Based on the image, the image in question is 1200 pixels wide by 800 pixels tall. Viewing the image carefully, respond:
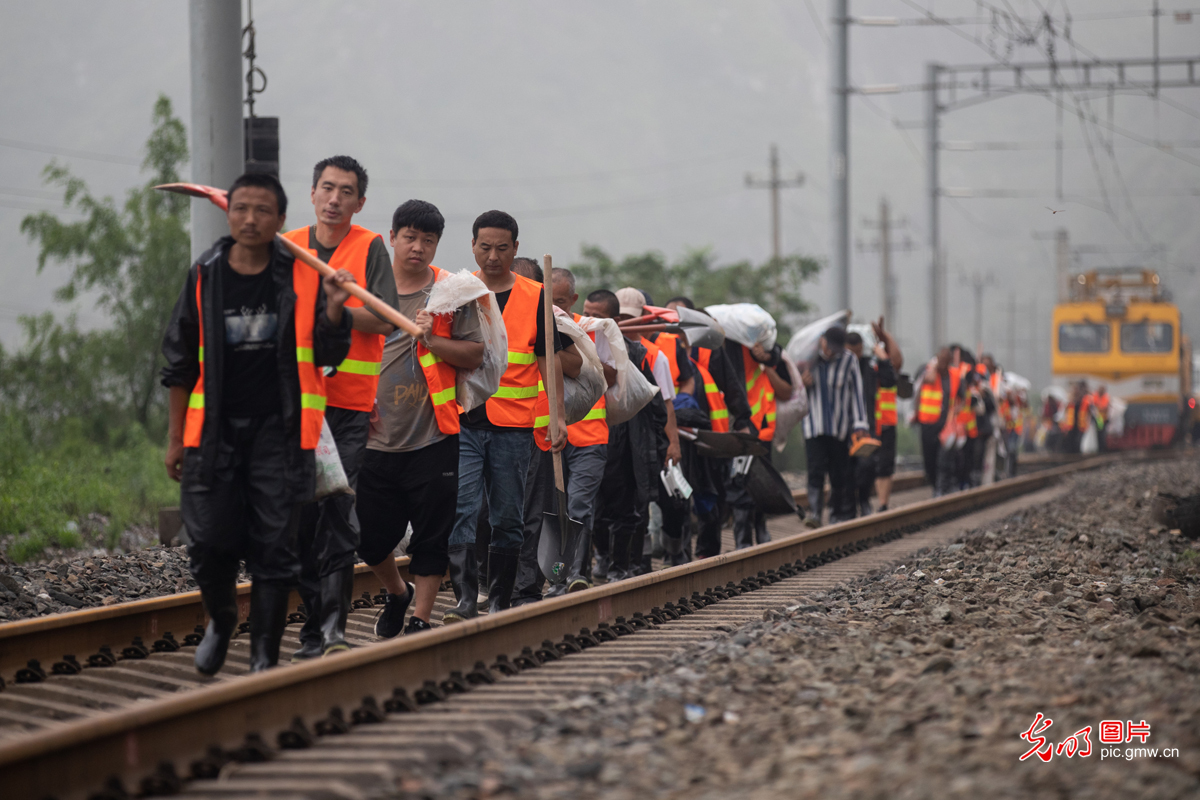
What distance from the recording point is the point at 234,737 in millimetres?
4293

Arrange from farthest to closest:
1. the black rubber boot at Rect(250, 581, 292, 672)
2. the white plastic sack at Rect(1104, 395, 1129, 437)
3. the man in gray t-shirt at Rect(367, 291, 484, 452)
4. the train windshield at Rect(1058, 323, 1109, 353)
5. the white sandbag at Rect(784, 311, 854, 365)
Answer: the white plastic sack at Rect(1104, 395, 1129, 437)
the train windshield at Rect(1058, 323, 1109, 353)
the white sandbag at Rect(784, 311, 854, 365)
the man in gray t-shirt at Rect(367, 291, 484, 452)
the black rubber boot at Rect(250, 581, 292, 672)

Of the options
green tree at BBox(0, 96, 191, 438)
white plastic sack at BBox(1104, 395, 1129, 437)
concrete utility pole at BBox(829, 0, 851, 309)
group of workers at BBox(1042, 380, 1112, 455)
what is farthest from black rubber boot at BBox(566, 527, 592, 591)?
white plastic sack at BBox(1104, 395, 1129, 437)

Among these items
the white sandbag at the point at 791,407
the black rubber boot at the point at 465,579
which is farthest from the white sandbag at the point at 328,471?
the white sandbag at the point at 791,407

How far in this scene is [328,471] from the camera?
209 inches

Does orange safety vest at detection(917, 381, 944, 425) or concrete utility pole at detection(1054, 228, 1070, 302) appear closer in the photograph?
orange safety vest at detection(917, 381, 944, 425)

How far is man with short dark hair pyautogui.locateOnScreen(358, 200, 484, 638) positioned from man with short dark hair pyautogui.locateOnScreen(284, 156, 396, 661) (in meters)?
0.40

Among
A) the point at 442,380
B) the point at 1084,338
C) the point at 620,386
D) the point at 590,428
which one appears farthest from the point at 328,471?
the point at 1084,338

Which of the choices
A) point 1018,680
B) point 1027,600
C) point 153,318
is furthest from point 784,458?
point 1018,680

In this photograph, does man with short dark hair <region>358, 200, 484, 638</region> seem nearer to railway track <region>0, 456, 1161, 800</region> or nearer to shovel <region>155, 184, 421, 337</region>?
railway track <region>0, 456, 1161, 800</region>

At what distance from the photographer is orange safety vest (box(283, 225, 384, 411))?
5.75 metres

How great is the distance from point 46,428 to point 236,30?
40.3 ft

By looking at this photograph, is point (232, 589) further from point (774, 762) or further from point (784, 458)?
point (784, 458)

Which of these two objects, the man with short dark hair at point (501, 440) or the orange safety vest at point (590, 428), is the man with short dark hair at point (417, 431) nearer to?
the man with short dark hair at point (501, 440)

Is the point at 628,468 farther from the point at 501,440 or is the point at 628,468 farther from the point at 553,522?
the point at 501,440
